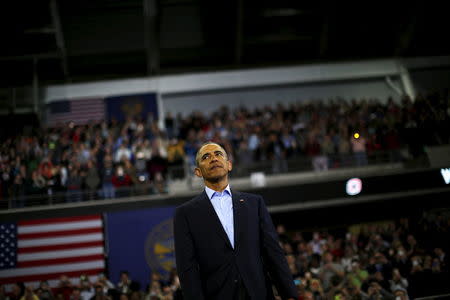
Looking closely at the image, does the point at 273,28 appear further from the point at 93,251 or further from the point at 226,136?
the point at 93,251

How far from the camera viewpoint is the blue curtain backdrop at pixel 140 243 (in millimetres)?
12945

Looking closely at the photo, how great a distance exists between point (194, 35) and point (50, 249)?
9863 mm

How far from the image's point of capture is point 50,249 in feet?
41.4

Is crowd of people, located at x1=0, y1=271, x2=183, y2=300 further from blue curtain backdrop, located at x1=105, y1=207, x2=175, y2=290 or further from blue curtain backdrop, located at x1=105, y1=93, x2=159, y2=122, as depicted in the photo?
blue curtain backdrop, located at x1=105, y1=93, x2=159, y2=122

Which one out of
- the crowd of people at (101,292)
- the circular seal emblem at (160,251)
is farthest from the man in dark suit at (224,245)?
the circular seal emblem at (160,251)

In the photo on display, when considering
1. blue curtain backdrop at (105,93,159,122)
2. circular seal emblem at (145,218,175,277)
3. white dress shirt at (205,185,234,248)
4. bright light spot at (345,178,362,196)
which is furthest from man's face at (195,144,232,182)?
blue curtain backdrop at (105,93,159,122)

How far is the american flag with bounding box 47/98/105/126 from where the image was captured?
60.4 feet

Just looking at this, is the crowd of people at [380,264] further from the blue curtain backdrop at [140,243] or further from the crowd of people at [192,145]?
the blue curtain backdrop at [140,243]

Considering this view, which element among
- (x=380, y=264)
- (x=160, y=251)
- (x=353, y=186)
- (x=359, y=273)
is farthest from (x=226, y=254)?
(x=353, y=186)

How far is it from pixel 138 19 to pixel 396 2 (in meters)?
9.78

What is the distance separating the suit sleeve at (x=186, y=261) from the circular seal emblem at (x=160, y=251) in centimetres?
1007

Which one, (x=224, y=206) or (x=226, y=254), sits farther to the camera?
(x=224, y=206)

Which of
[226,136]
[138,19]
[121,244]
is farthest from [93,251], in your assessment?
[138,19]

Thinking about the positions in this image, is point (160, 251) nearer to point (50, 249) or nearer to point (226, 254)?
point (50, 249)
